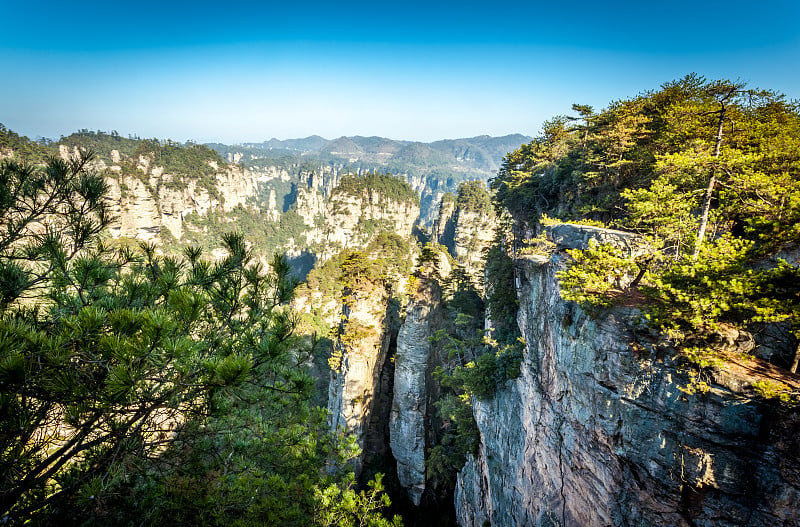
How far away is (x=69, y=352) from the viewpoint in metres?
2.62

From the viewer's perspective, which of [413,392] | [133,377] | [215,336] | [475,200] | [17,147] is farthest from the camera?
[475,200]

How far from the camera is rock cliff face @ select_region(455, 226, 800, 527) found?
196 inches

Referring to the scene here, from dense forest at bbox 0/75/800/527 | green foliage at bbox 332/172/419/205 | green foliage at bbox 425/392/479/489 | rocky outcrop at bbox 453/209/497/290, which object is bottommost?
green foliage at bbox 425/392/479/489

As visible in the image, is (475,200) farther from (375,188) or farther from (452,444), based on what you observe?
(452,444)

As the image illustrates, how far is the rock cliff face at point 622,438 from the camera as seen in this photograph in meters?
4.97

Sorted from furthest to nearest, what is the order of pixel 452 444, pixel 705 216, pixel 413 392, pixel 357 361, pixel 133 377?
pixel 452 444, pixel 413 392, pixel 357 361, pixel 705 216, pixel 133 377

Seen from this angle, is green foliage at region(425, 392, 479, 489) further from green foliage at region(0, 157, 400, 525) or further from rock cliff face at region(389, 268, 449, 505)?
green foliage at region(0, 157, 400, 525)

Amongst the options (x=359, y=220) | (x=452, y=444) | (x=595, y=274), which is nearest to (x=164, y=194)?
(x=359, y=220)

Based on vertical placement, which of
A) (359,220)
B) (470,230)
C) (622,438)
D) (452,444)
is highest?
(622,438)

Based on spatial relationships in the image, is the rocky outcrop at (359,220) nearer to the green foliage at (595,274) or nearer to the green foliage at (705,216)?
the green foliage at (705,216)

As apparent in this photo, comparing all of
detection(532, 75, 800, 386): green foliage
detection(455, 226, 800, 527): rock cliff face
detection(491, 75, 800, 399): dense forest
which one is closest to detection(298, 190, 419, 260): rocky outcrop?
detection(532, 75, 800, 386): green foliage

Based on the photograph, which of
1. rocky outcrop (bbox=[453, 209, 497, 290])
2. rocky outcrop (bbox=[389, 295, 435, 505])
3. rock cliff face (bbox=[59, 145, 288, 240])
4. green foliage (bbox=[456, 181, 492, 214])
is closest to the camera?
rocky outcrop (bbox=[389, 295, 435, 505])

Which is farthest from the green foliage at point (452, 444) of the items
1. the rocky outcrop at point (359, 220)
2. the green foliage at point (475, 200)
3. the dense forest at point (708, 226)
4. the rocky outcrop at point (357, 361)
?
the rocky outcrop at point (359, 220)

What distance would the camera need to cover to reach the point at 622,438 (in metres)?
6.55
